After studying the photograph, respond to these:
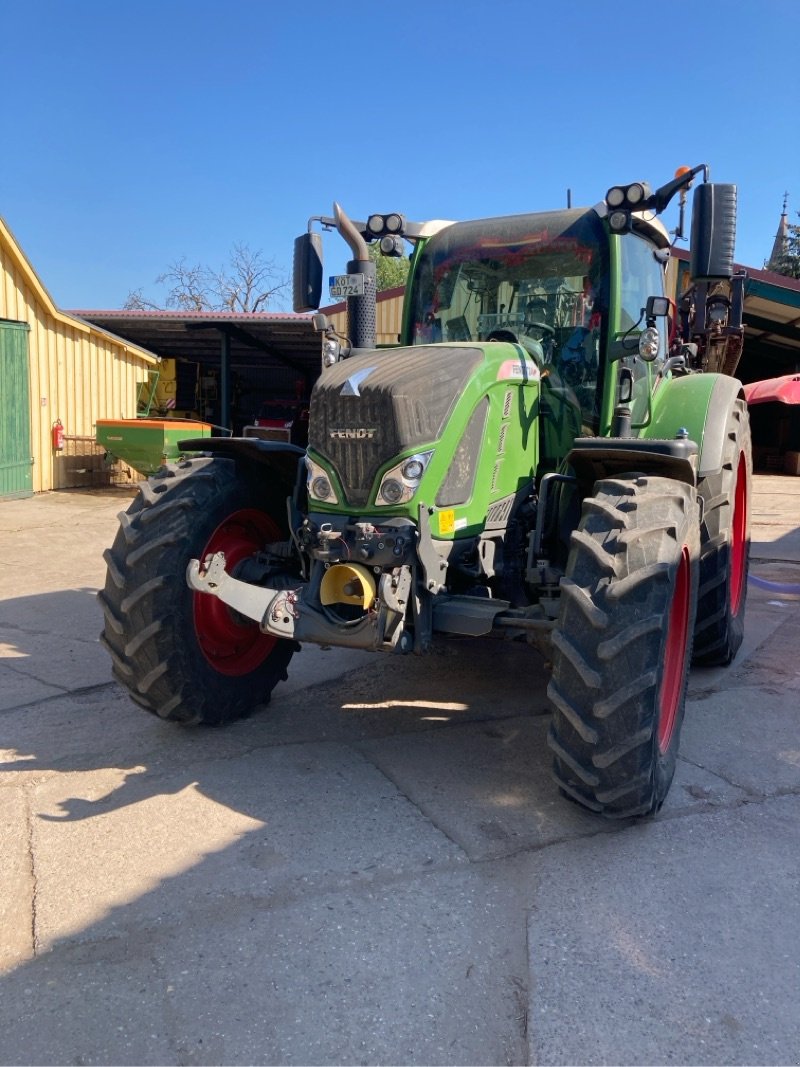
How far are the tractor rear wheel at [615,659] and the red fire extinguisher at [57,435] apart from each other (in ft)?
41.0

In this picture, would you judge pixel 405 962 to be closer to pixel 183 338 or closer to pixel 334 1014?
pixel 334 1014

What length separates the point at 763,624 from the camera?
6.31m

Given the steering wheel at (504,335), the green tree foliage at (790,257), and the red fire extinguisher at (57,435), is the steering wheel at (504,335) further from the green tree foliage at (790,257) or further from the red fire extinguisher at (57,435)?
the green tree foliage at (790,257)

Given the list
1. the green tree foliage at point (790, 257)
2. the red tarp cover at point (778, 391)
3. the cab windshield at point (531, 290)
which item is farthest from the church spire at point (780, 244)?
the cab windshield at point (531, 290)

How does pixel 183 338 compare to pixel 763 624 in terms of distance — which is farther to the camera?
pixel 183 338

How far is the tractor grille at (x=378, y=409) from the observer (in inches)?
131

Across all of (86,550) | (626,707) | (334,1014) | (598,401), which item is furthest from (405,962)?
(86,550)

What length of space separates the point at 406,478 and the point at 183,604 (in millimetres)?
1163

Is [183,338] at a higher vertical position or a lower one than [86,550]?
higher

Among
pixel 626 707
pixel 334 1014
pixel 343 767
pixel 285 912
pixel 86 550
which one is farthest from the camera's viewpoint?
pixel 86 550

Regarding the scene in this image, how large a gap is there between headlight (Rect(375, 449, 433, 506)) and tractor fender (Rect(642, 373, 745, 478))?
1.52m

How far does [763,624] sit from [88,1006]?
5.34 meters

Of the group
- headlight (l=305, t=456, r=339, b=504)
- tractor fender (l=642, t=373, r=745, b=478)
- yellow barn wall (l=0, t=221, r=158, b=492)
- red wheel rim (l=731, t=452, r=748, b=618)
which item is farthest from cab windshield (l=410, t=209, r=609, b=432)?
yellow barn wall (l=0, t=221, r=158, b=492)

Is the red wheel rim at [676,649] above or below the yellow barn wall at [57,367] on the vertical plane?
below
